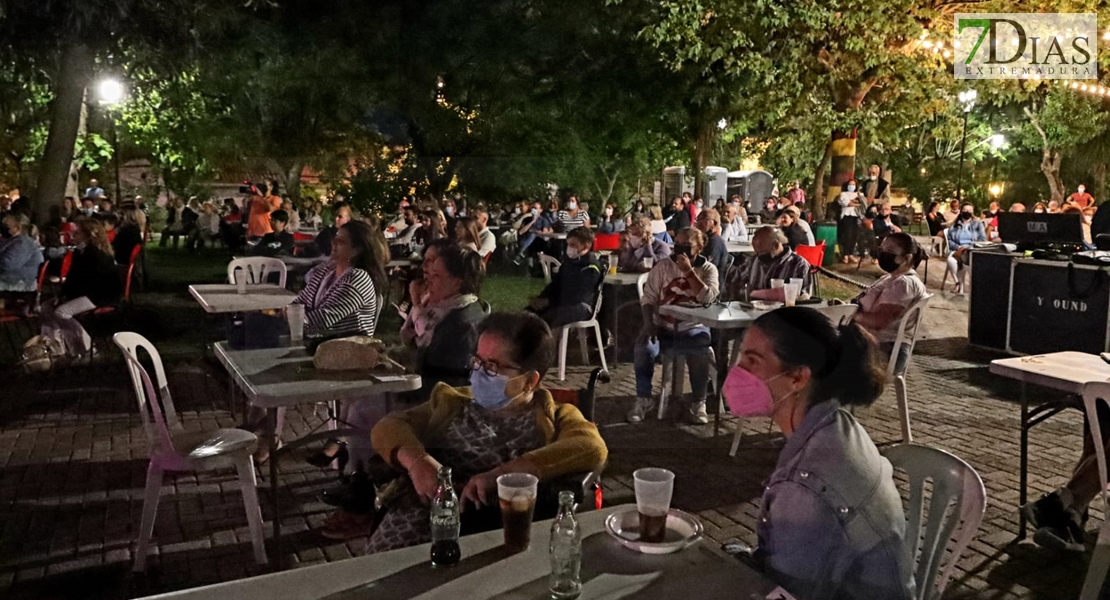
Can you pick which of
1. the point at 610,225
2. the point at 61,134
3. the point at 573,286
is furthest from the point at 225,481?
the point at 610,225

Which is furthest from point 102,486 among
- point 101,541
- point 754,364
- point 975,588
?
point 975,588

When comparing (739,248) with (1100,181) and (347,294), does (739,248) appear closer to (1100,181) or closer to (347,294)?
(347,294)

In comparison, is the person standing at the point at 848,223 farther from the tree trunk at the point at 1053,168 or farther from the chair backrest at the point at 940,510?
the tree trunk at the point at 1053,168

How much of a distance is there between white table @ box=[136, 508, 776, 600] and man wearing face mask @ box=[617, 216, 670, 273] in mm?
6629

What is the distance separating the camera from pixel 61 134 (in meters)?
13.2

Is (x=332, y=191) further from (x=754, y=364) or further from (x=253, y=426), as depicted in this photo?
(x=754, y=364)

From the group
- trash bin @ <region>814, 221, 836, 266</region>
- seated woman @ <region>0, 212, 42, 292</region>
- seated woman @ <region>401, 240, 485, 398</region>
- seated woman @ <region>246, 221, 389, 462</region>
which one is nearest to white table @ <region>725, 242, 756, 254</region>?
trash bin @ <region>814, 221, 836, 266</region>

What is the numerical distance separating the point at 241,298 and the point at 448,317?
2896mm

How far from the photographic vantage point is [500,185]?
20.2 metres

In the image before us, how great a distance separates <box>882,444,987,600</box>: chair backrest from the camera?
217 centimetres

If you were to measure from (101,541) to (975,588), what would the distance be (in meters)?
3.86

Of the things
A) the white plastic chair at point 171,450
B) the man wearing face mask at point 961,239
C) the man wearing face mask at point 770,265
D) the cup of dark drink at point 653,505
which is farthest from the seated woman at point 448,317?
the man wearing face mask at point 961,239

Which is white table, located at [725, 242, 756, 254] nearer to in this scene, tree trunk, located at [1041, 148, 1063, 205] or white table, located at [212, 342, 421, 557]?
white table, located at [212, 342, 421, 557]

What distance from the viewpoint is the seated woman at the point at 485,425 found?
9.14ft
